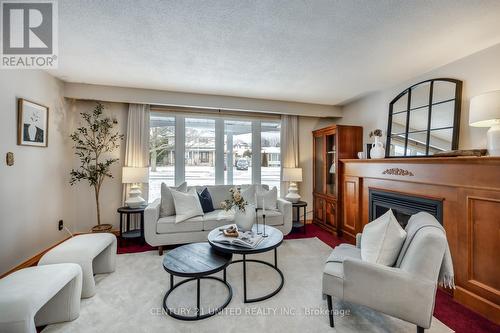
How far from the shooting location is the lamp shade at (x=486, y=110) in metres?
1.88

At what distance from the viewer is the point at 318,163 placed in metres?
4.29

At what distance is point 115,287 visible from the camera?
2.17 metres

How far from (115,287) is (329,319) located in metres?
2.04

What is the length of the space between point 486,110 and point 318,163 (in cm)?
253

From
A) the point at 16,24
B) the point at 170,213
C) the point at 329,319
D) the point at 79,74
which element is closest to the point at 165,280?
the point at 170,213

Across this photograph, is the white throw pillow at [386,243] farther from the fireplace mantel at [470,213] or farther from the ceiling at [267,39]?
the ceiling at [267,39]

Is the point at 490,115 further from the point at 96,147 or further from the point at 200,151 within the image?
the point at 96,147

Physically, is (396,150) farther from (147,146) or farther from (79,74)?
(79,74)

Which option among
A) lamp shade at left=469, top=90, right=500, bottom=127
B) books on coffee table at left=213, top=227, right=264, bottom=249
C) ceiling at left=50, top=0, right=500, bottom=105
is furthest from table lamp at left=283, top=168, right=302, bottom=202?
lamp shade at left=469, top=90, right=500, bottom=127

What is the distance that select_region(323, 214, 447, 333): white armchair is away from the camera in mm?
1355

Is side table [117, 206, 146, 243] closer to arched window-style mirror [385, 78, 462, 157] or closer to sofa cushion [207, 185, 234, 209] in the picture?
sofa cushion [207, 185, 234, 209]

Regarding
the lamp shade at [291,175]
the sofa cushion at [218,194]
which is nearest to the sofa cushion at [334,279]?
the sofa cushion at [218,194]

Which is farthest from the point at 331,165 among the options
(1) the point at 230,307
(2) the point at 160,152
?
(2) the point at 160,152

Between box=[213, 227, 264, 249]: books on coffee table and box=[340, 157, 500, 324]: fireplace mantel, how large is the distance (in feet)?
6.04
